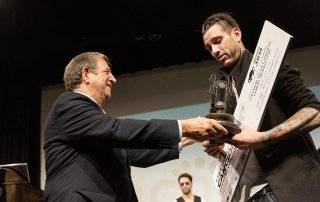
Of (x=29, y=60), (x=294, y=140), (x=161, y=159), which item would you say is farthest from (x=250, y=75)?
(x=29, y=60)

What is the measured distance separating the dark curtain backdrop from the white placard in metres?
3.70

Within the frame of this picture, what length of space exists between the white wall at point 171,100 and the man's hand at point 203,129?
274cm

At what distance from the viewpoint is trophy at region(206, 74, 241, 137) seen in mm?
1547

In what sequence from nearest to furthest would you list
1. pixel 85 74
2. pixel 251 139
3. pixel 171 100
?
1. pixel 251 139
2. pixel 85 74
3. pixel 171 100

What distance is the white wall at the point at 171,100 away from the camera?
14.6 feet

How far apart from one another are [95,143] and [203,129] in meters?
0.38

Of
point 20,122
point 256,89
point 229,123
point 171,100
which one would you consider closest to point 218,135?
point 229,123

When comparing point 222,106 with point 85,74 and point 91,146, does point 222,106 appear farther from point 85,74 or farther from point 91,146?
point 85,74

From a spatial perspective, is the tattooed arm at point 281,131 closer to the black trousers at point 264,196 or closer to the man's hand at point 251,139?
the man's hand at point 251,139

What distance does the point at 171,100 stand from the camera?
193 inches

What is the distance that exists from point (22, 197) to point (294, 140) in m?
2.35

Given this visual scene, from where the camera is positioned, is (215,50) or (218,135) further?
(215,50)

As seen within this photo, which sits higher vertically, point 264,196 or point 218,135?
point 218,135

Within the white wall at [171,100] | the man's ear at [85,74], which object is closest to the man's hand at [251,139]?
the man's ear at [85,74]
